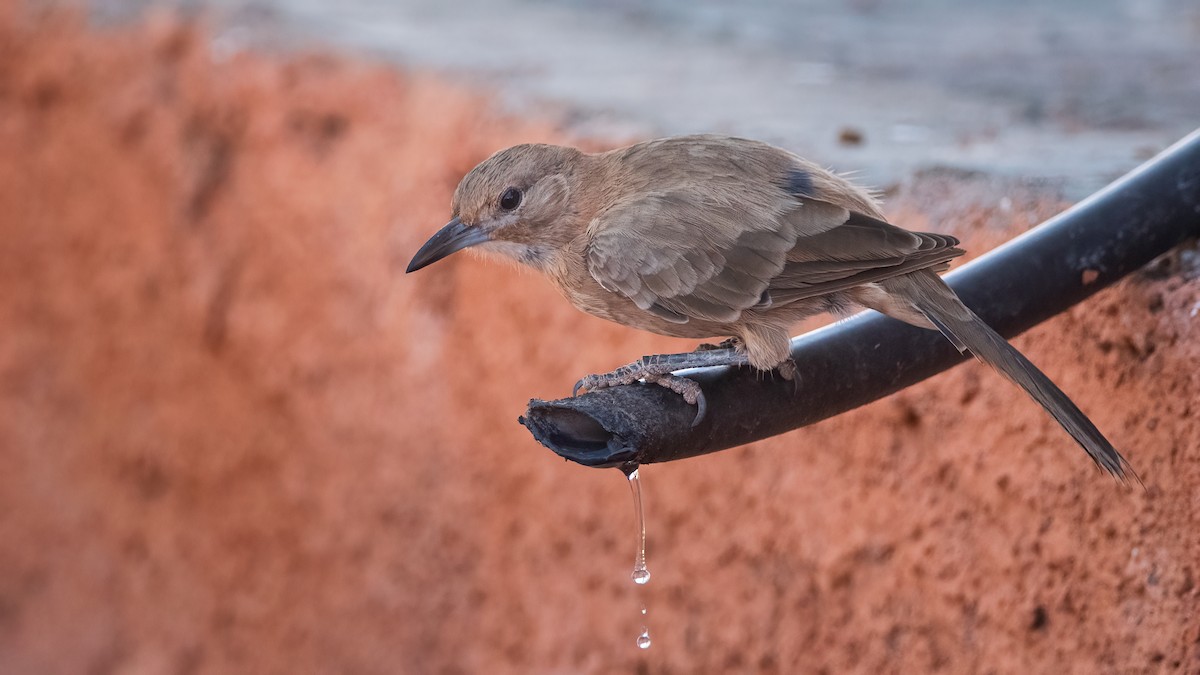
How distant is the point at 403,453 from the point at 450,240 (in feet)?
5.65

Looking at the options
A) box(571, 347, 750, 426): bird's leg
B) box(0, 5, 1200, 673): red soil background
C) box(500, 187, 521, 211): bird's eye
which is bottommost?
box(0, 5, 1200, 673): red soil background

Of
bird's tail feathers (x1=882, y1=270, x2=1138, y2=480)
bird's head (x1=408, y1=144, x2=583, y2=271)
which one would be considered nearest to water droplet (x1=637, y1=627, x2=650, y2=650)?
bird's head (x1=408, y1=144, x2=583, y2=271)

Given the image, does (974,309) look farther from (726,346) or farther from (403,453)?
(403,453)

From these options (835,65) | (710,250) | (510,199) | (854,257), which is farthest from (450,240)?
(835,65)

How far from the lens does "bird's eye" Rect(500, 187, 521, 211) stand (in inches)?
109

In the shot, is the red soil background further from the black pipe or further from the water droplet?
the black pipe

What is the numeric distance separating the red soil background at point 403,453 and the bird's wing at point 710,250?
0.64m

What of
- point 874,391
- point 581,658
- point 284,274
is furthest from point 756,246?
point 284,274

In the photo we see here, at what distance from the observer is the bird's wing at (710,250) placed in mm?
2504

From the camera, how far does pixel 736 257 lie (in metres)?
A: 2.51

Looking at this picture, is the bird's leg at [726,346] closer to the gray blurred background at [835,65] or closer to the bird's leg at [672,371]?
the bird's leg at [672,371]

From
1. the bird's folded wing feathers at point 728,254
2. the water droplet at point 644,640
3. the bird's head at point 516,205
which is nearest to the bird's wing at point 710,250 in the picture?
the bird's folded wing feathers at point 728,254

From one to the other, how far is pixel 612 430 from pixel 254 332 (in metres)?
3.12

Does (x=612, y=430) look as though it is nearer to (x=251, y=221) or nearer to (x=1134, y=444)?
(x=1134, y=444)
